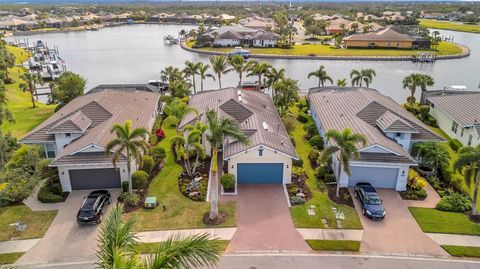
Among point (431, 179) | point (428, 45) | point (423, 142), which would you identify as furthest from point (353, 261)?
point (428, 45)

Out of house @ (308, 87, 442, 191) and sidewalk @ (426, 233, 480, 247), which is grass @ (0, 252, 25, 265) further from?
sidewalk @ (426, 233, 480, 247)

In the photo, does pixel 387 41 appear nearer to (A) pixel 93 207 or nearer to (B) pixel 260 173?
(B) pixel 260 173

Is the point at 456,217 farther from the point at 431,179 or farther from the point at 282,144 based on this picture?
the point at 282,144

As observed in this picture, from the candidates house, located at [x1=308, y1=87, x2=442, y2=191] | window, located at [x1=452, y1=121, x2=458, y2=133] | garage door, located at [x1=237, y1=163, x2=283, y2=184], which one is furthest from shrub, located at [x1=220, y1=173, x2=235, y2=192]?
window, located at [x1=452, y1=121, x2=458, y2=133]

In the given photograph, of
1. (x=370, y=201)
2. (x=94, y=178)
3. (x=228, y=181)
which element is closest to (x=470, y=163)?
(x=370, y=201)

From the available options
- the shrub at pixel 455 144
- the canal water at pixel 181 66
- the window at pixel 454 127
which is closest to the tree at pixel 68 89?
the canal water at pixel 181 66
